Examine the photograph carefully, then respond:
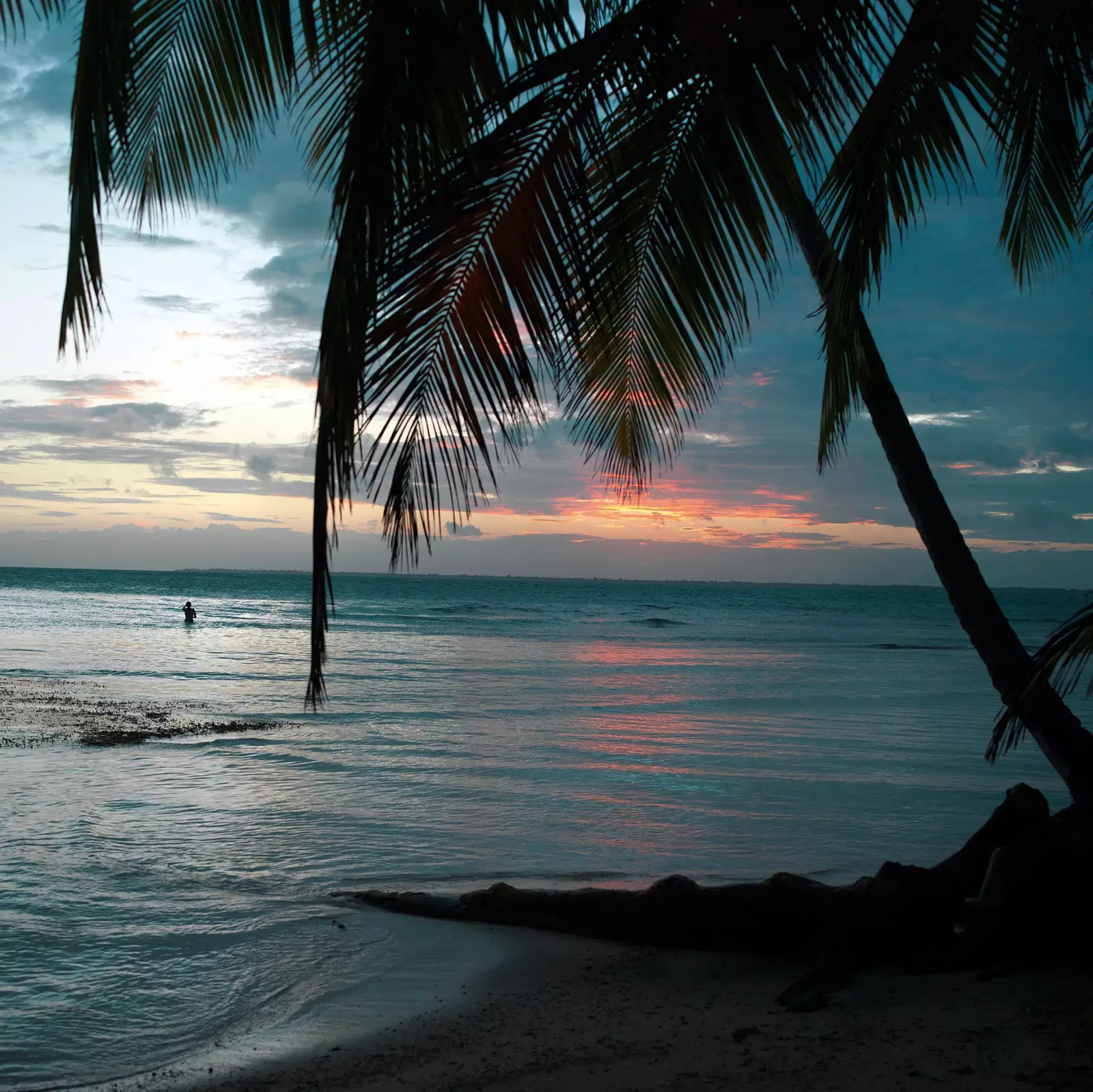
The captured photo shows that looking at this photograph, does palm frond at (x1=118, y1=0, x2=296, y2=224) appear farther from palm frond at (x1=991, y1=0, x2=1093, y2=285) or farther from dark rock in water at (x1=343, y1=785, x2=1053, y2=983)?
dark rock in water at (x1=343, y1=785, x2=1053, y2=983)

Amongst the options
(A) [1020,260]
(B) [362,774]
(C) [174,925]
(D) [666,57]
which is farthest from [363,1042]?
(B) [362,774]

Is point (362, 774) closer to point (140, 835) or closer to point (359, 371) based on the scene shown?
point (140, 835)

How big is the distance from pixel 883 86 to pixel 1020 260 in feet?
7.39

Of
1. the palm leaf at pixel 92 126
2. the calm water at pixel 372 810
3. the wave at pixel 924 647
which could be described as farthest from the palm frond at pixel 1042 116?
the wave at pixel 924 647

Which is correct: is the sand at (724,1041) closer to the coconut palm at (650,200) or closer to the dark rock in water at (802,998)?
the dark rock in water at (802,998)

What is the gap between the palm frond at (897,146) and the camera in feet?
9.80

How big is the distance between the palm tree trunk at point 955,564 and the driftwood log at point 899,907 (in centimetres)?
30

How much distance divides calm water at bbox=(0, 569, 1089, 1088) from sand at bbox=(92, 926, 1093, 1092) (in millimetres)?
711

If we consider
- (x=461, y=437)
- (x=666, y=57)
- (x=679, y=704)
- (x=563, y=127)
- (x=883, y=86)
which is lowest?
(x=679, y=704)

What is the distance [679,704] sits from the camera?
17.6 m

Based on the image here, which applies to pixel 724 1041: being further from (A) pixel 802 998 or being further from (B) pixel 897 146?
(B) pixel 897 146

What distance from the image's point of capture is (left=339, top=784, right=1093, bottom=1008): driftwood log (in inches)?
153

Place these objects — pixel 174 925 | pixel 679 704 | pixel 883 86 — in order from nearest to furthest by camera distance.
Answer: pixel 883 86 → pixel 174 925 → pixel 679 704

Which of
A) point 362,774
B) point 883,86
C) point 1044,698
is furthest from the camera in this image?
point 362,774
